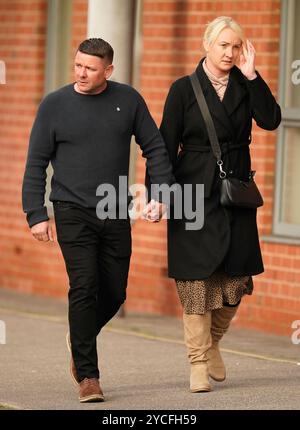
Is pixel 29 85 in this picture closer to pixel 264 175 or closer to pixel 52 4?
pixel 52 4

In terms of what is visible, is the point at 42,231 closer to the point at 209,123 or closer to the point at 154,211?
the point at 154,211

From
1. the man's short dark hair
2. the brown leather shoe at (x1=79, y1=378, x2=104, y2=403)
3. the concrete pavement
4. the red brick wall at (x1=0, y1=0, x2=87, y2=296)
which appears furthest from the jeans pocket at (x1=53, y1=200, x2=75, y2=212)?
the red brick wall at (x1=0, y1=0, x2=87, y2=296)

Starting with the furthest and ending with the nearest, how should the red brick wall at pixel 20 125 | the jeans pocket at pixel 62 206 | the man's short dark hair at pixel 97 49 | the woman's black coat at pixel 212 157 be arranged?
1. the red brick wall at pixel 20 125
2. the woman's black coat at pixel 212 157
3. the jeans pocket at pixel 62 206
4. the man's short dark hair at pixel 97 49

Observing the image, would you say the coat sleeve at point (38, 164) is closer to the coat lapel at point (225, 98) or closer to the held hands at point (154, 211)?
the held hands at point (154, 211)

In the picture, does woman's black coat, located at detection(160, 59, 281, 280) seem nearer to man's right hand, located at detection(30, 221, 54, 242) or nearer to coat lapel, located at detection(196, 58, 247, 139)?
coat lapel, located at detection(196, 58, 247, 139)

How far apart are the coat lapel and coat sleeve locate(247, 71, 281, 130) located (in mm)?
97

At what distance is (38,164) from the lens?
8.09 meters

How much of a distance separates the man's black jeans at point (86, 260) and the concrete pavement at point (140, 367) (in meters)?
0.29

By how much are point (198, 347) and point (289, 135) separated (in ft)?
10.8

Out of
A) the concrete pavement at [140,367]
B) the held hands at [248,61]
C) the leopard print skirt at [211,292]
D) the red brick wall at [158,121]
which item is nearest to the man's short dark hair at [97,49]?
the held hands at [248,61]

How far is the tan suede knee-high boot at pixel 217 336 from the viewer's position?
28.2 feet

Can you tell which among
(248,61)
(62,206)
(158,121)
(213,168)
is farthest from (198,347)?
(158,121)
